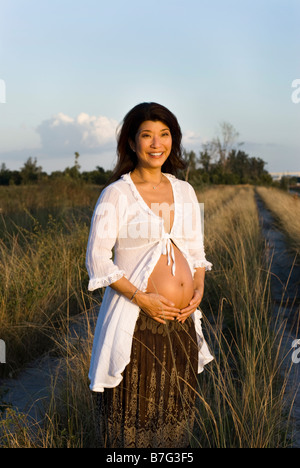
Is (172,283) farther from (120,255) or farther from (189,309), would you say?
(120,255)

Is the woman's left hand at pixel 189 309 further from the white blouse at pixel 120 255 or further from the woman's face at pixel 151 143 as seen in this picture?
the woman's face at pixel 151 143

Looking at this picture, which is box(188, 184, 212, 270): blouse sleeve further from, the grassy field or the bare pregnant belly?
the grassy field

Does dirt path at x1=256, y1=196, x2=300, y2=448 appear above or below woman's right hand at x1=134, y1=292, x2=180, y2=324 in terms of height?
below

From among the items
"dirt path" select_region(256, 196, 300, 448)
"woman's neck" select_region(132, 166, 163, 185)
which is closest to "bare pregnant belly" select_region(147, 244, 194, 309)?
"woman's neck" select_region(132, 166, 163, 185)

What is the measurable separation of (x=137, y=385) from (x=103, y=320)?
321 millimetres

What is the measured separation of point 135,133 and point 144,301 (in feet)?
2.61

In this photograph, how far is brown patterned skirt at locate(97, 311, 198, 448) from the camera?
86.4 inches

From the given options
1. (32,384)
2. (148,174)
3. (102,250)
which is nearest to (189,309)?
(102,250)

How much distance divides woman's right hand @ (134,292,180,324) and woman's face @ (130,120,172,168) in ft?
1.99

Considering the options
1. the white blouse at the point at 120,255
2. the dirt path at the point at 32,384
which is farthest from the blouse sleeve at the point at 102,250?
the dirt path at the point at 32,384

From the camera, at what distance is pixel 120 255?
2.27m
